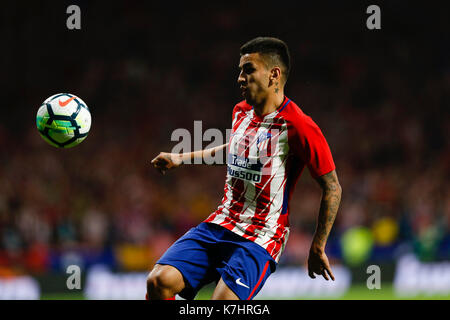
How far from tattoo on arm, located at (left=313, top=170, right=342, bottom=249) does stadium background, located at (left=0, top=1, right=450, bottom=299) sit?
5509 mm

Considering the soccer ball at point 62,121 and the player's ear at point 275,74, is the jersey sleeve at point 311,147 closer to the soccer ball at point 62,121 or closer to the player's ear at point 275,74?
the player's ear at point 275,74

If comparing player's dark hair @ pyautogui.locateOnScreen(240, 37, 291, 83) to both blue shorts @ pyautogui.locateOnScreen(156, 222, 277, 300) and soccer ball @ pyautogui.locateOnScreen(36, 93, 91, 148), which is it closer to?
blue shorts @ pyautogui.locateOnScreen(156, 222, 277, 300)

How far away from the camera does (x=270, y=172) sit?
4281 millimetres

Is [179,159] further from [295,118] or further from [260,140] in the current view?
[295,118]

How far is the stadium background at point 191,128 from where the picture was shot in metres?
9.88

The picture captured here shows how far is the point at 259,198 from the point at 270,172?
203 millimetres

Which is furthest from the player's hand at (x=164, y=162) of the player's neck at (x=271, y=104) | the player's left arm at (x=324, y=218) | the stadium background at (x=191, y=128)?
the stadium background at (x=191, y=128)

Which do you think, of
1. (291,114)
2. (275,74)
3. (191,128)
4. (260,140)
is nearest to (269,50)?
(275,74)

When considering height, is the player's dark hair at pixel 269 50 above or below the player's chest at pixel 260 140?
above

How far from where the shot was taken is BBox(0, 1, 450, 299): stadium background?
32.4ft

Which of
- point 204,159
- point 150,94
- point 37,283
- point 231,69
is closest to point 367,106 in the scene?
point 231,69

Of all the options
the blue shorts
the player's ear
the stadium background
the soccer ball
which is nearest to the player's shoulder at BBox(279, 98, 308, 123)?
the player's ear

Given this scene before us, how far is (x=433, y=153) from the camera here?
13.6m

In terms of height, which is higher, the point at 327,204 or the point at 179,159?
the point at 179,159
